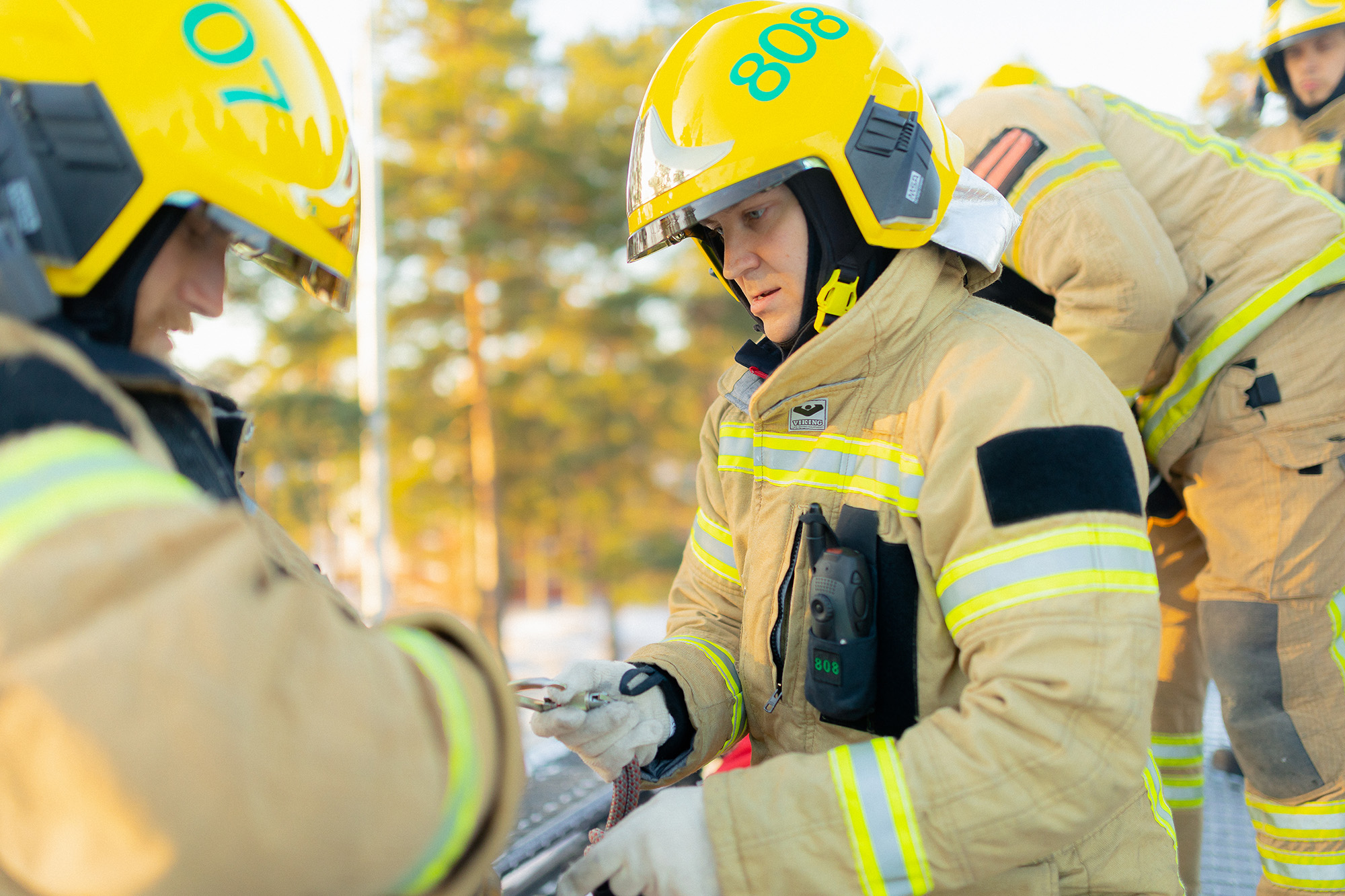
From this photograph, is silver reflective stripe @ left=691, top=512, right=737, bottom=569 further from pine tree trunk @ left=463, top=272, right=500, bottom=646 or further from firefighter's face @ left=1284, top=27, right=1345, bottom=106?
pine tree trunk @ left=463, top=272, right=500, bottom=646

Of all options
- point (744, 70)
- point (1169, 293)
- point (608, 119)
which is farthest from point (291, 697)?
point (608, 119)

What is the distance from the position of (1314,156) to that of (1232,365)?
5.08ft

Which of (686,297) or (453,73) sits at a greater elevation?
(453,73)

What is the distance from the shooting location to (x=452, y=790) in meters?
0.86

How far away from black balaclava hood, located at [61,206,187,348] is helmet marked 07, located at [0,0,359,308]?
0.11 ft

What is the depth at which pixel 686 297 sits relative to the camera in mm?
16984

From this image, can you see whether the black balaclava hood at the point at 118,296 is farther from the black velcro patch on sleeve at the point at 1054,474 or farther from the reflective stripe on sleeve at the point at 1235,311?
the reflective stripe on sleeve at the point at 1235,311

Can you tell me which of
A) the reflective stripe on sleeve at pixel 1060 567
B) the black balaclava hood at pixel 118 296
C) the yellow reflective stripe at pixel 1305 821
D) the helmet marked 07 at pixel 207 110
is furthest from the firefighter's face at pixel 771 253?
the yellow reflective stripe at pixel 1305 821

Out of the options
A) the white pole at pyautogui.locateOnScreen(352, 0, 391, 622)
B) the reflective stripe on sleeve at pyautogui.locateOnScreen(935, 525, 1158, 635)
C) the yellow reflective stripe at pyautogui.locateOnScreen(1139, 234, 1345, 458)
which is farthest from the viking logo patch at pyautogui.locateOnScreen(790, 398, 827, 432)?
the white pole at pyautogui.locateOnScreen(352, 0, 391, 622)

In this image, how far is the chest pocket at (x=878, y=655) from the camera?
58.6 inches

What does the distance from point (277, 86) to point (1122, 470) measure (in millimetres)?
1373

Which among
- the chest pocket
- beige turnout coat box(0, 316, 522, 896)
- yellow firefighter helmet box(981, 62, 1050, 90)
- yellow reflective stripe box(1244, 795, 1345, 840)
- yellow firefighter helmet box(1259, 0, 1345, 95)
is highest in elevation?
yellow firefighter helmet box(1259, 0, 1345, 95)

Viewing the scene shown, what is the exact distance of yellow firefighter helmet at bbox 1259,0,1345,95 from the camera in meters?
3.28

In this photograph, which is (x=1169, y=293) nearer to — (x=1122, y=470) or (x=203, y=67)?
(x=1122, y=470)
